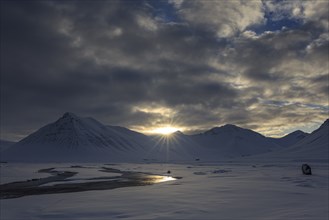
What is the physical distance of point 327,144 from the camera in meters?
169

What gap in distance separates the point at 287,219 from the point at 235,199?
252 inches

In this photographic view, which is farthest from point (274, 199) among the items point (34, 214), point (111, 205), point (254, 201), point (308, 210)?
point (34, 214)

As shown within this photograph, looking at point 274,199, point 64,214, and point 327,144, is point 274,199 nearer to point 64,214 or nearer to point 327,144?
point 64,214

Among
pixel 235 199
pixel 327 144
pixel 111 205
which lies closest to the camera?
pixel 111 205

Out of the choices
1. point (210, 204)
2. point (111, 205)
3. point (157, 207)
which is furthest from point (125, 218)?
point (210, 204)

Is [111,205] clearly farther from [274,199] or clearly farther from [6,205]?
[274,199]

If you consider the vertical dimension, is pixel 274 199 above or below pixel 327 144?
below

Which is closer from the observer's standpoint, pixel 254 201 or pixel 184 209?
pixel 184 209

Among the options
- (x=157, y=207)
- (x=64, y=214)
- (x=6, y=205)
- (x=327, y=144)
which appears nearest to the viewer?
(x=64, y=214)

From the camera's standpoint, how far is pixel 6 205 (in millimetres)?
20641

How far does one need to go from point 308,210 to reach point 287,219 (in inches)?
109

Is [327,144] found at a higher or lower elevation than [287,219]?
higher

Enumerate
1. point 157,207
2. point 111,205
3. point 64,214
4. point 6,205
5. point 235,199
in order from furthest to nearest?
point 6,205 < point 235,199 < point 111,205 < point 157,207 < point 64,214

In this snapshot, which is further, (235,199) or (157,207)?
(235,199)
